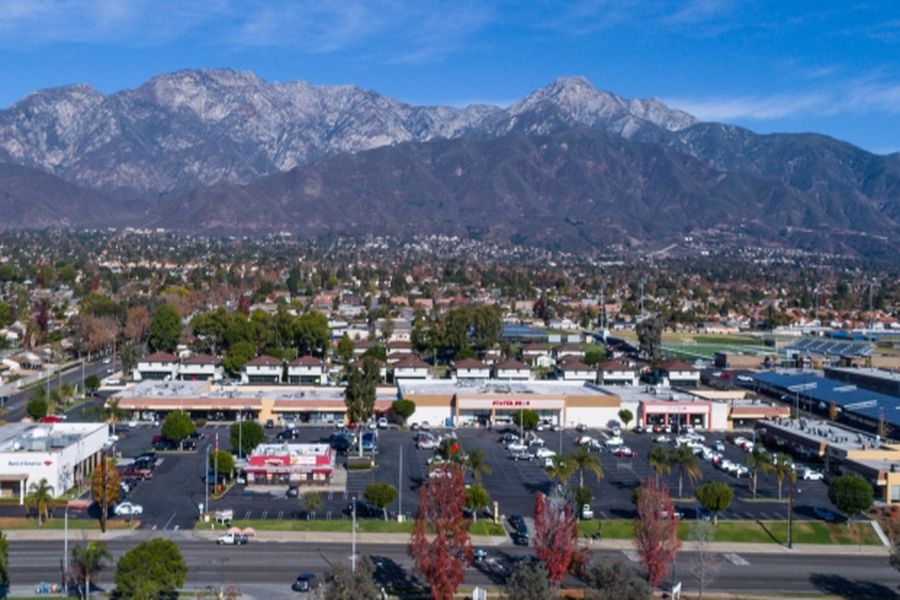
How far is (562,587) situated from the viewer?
83.0ft

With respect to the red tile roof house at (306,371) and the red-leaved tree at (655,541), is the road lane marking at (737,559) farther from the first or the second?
the red tile roof house at (306,371)

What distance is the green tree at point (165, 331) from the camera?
64750mm

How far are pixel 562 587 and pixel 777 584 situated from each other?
6.00m

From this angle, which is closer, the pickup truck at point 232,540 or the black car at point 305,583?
the black car at point 305,583

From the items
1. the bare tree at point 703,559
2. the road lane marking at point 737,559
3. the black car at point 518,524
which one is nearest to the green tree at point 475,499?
the black car at point 518,524

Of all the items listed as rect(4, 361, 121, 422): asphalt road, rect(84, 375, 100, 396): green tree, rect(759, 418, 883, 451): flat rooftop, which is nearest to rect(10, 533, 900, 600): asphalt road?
rect(759, 418, 883, 451): flat rooftop

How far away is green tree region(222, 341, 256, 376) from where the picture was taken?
58.7 m

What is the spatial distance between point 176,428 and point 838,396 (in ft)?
111

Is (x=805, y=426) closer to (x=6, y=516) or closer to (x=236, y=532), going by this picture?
(x=236, y=532)

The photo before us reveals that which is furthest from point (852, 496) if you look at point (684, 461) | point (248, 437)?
point (248, 437)

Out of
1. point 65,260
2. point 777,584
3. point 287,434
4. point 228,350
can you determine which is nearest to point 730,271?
point 65,260

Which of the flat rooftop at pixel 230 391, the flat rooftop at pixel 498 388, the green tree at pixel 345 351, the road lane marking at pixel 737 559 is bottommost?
the road lane marking at pixel 737 559

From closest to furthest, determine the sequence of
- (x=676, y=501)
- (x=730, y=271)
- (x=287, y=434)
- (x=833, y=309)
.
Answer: (x=676, y=501)
(x=287, y=434)
(x=833, y=309)
(x=730, y=271)

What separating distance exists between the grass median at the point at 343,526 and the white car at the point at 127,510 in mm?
3461
